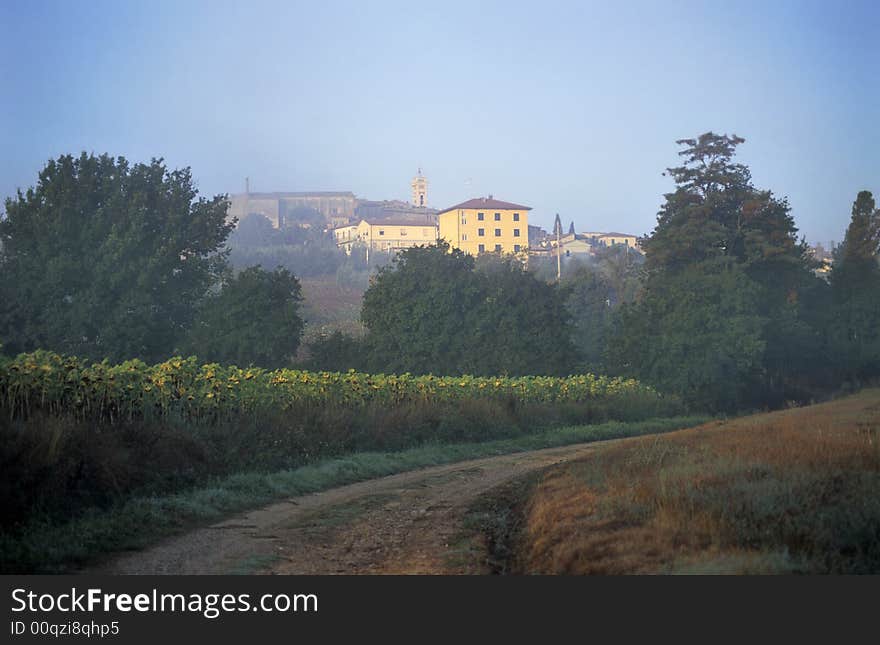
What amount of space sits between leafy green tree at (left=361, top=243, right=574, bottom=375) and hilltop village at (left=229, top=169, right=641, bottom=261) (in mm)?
33866

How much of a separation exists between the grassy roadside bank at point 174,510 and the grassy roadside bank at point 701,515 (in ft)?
12.0

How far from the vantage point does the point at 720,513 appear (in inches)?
391

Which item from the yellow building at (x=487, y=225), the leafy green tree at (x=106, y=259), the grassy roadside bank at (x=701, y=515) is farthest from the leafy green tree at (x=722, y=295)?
the yellow building at (x=487, y=225)

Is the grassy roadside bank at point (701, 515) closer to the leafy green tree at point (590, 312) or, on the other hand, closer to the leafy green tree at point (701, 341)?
the leafy green tree at point (701, 341)

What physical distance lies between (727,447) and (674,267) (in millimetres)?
42686

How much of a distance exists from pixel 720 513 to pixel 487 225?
→ 109m

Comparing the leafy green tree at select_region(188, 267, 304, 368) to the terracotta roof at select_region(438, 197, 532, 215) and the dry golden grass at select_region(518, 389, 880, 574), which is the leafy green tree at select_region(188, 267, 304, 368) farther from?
the terracotta roof at select_region(438, 197, 532, 215)

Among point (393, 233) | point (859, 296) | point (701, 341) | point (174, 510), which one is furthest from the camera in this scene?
point (393, 233)

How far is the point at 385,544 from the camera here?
35.8 feet

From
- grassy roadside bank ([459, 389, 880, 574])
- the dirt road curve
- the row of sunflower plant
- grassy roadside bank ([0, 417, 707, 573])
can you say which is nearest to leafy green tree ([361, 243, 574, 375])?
the row of sunflower plant

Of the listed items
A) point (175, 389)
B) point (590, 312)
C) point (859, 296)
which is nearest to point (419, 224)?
point (590, 312)

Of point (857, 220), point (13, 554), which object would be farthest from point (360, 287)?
point (13, 554)

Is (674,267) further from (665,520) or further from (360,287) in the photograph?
(665,520)

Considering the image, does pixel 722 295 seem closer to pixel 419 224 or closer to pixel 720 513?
pixel 720 513
